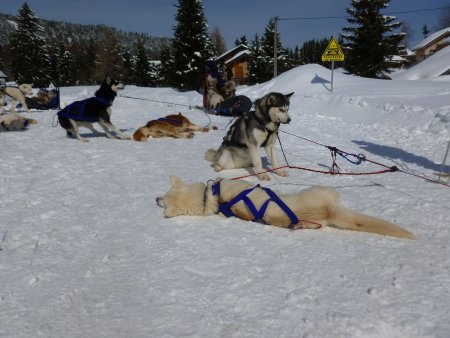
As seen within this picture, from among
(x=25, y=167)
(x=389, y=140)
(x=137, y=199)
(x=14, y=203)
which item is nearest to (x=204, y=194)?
(x=137, y=199)

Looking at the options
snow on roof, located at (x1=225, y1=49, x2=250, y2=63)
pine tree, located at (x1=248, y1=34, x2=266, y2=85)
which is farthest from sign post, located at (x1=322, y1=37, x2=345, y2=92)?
snow on roof, located at (x1=225, y1=49, x2=250, y2=63)

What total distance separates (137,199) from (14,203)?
1.37 metres

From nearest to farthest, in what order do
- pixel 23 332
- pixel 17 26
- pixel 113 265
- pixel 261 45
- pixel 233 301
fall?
pixel 23 332 → pixel 233 301 → pixel 113 265 → pixel 261 45 → pixel 17 26

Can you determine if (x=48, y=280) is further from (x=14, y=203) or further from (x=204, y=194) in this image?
(x=14, y=203)

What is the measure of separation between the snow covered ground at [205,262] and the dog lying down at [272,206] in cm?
9

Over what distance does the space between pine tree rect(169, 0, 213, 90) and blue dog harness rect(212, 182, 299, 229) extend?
21.0 meters

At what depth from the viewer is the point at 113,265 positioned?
2.44 m

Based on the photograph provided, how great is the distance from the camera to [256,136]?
15.2 ft

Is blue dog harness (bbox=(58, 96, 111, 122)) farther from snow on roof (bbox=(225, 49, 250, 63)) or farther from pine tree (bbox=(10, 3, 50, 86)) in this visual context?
pine tree (bbox=(10, 3, 50, 86))

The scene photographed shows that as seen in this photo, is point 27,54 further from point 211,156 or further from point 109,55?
point 211,156

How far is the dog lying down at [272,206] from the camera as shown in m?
2.60

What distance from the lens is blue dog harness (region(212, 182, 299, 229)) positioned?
2693 mm

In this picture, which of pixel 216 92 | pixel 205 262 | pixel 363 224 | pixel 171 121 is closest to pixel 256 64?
pixel 216 92

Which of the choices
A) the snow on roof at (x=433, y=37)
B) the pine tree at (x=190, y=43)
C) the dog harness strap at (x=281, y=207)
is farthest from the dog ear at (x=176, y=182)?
the snow on roof at (x=433, y=37)
